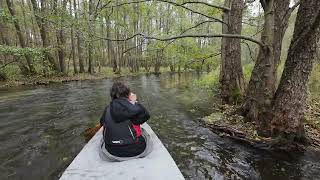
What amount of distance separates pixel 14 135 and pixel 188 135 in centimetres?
489

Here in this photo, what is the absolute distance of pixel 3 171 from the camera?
16.0ft

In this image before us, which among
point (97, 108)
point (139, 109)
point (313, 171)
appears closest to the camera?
point (139, 109)

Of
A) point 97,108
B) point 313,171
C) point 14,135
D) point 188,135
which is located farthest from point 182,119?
point 14,135

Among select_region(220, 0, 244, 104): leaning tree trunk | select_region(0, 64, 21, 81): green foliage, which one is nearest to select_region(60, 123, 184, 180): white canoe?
select_region(220, 0, 244, 104): leaning tree trunk

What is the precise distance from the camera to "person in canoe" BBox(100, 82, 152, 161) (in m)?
3.91

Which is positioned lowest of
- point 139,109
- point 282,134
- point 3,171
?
point 3,171

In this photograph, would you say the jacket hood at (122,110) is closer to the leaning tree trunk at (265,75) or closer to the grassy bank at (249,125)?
the grassy bank at (249,125)

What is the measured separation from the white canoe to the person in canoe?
0.59 feet

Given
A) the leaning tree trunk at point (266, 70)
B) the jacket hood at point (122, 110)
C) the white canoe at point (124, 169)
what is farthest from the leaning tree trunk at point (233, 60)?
the jacket hood at point (122, 110)

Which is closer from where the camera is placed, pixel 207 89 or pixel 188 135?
pixel 188 135

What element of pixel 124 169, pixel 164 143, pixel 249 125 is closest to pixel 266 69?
pixel 249 125

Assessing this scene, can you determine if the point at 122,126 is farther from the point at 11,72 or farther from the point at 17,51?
the point at 11,72

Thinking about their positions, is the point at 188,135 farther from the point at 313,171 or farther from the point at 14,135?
the point at 14,135

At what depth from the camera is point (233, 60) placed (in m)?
9.19
